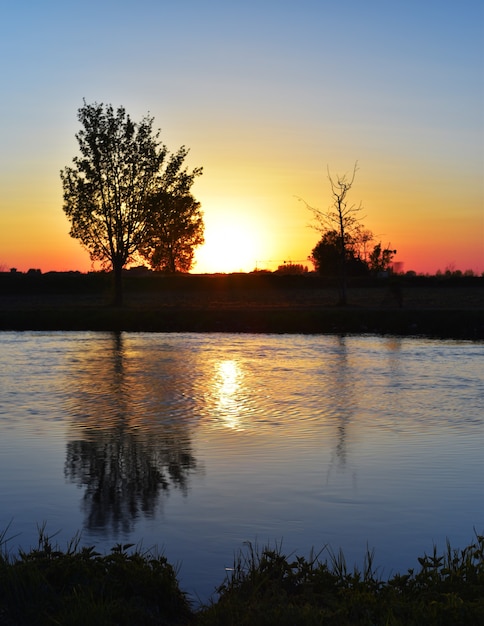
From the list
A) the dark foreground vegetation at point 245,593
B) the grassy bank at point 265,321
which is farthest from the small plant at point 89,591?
the grassy bank at point 265,321

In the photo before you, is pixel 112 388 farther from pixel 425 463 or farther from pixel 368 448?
pixel 425 463

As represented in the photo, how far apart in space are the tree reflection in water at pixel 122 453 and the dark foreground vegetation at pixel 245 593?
1770mm

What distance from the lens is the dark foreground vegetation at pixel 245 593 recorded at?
5297mm

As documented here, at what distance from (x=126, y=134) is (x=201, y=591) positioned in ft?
152

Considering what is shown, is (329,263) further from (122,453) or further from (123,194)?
(122,453)

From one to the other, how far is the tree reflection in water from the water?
3 cm

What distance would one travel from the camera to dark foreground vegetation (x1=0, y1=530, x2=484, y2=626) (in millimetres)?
5297

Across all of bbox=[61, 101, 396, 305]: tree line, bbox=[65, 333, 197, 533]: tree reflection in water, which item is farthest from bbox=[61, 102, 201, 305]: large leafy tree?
bbox=[65, 333, 197, 533]: tree reflection in water

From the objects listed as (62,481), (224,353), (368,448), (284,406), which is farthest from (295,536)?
(224,353)

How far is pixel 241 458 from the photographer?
1099 centimetres

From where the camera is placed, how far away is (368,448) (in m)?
11.7

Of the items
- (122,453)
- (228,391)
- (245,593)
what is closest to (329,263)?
(228,391)

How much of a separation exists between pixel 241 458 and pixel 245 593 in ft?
16.8

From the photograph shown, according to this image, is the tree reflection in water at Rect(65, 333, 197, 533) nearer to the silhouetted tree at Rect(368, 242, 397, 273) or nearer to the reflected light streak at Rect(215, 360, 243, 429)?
the reflected light streak at Rect(215, 360, 243, 429)
